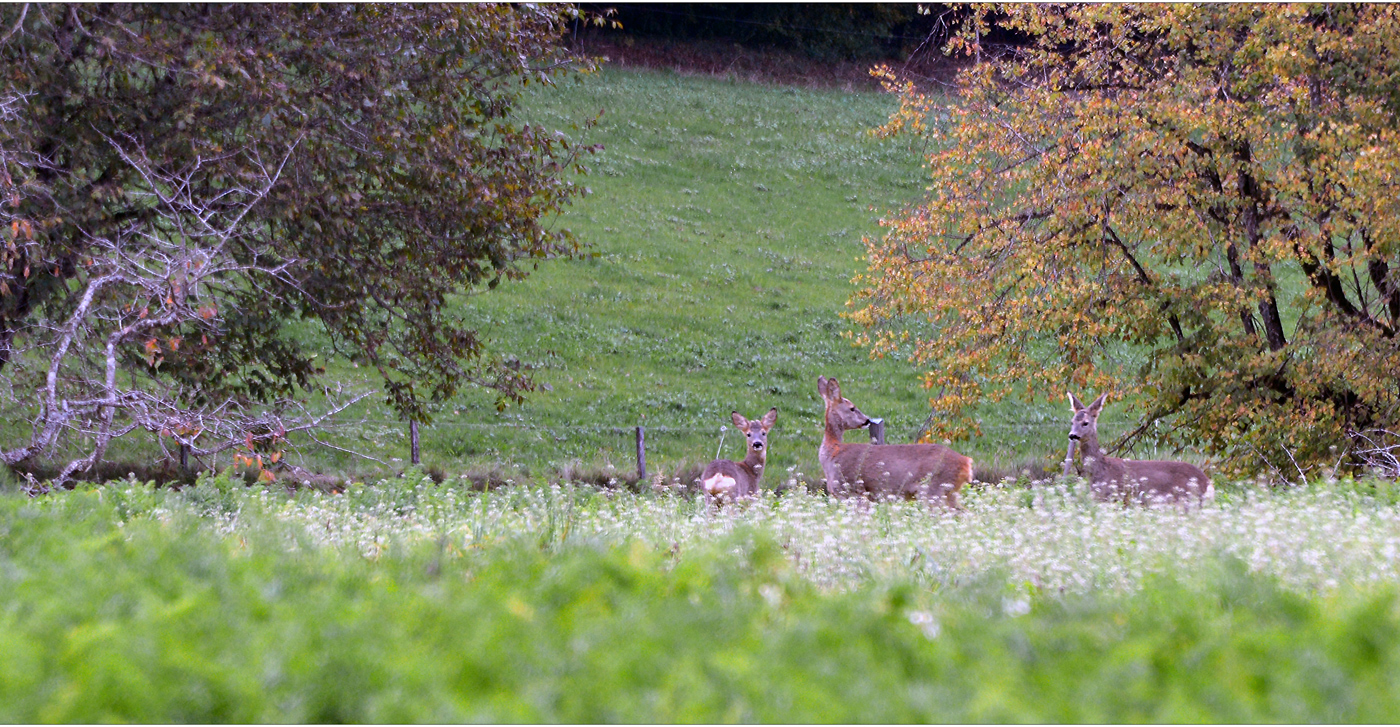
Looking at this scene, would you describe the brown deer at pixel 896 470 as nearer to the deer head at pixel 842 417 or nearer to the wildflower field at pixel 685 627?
the deer head at pixel 842 417

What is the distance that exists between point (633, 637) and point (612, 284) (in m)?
28.8

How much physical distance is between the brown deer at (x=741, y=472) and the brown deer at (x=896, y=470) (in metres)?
0.79

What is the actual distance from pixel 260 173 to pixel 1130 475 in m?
10.2

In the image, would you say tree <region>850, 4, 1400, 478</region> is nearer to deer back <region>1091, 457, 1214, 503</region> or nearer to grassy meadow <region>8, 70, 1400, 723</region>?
deer back <region>1091, 457, 1214, 503</region>

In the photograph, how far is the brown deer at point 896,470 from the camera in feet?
43.3

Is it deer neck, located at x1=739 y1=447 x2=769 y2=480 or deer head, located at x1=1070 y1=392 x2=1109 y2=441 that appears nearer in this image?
deer head, located at x1=1070 y1=392 x2=1109 y2=441

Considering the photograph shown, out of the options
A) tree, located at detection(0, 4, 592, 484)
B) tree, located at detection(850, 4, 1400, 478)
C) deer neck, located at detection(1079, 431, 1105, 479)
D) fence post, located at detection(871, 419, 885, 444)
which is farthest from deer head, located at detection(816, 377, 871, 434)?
tree, located at detection(0, 4, 592, 484)

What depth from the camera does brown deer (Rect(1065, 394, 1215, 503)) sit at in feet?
40.9

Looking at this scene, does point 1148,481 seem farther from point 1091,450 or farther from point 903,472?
point 903,472

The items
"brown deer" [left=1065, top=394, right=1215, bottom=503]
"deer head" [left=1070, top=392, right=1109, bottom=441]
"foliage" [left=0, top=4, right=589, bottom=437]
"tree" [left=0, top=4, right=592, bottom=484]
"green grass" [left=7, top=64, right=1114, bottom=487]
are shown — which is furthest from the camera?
"green grass" [left=7, top=64, right=1114, bottom=487]

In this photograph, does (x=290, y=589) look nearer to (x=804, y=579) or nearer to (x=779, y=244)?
(x=804, y=579)

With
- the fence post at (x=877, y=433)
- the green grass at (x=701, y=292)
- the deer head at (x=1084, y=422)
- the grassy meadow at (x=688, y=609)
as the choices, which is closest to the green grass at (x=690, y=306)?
the green grass at (x=701, y=292)

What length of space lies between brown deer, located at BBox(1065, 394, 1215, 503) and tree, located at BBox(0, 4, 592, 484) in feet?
22.5

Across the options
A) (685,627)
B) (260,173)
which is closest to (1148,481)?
(685,627)
